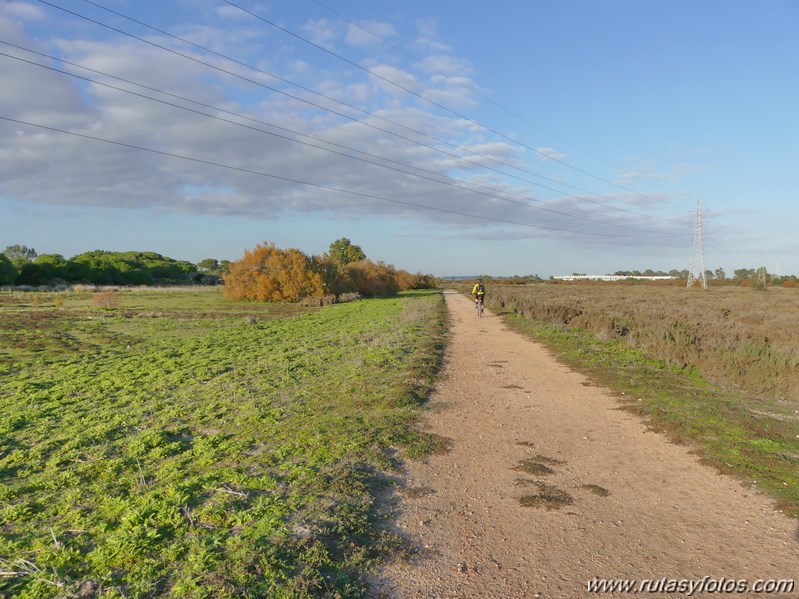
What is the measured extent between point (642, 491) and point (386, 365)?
7729 millimetres

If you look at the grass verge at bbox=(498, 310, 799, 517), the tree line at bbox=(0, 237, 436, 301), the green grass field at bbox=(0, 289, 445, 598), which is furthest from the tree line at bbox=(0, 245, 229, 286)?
the grass verge at bbox=(498, 310, 799, 517)

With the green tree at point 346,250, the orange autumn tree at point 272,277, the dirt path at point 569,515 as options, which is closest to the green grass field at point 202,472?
the dirt path at point 569,515

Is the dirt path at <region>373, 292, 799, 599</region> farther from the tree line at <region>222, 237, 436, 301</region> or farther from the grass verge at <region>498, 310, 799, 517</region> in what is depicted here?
the tree line at <region>222, 237, 436, 301</region>

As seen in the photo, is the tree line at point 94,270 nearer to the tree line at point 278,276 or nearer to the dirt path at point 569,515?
the tree line at point 278,276

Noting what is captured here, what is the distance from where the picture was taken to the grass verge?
5859mm

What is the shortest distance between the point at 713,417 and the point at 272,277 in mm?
45950

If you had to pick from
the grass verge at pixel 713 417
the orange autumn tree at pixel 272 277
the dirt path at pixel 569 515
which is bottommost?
the dirt path at pixel 569 515

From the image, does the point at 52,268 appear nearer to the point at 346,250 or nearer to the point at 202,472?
the point at 346,250

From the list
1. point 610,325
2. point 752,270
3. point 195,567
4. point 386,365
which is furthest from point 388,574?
point 752,270

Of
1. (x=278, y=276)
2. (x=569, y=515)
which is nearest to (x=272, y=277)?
(x=278, y=276)

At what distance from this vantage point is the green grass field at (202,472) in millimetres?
3746

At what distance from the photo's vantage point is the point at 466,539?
4.28m

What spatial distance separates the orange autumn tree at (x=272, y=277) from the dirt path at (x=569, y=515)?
44.5 metres

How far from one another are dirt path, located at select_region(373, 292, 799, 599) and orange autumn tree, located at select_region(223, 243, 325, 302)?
4445cm
